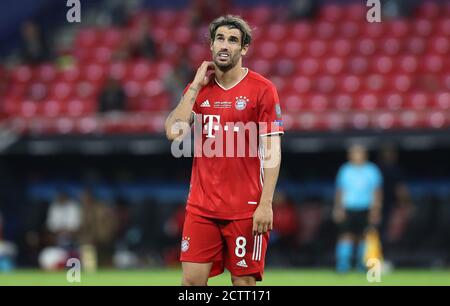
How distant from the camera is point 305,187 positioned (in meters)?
20.8

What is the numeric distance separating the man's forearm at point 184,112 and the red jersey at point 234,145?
0.15 meters

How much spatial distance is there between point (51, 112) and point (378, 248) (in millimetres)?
8510

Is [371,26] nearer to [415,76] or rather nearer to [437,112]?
[415,76]

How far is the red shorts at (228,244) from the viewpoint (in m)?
7.66

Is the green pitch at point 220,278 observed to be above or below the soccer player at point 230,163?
below

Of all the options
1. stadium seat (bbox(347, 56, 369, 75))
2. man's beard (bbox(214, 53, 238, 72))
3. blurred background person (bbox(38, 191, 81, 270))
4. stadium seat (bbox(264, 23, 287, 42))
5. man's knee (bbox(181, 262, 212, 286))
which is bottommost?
blurred background person (bbox(38, 191, 81, 270))

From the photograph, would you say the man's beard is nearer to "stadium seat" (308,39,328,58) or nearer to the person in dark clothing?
the person in dark clothing

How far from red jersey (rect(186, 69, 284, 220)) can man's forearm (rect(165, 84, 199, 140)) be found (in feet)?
0.51

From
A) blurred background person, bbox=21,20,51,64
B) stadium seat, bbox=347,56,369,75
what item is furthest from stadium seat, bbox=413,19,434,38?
blurred background person, bbox=21,20,51,64

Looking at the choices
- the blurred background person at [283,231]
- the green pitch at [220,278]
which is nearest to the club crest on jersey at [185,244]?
the green pitch at [220,278]

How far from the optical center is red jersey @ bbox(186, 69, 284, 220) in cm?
766

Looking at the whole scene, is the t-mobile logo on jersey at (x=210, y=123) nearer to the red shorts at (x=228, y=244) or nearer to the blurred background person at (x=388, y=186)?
the red shorts at (x=228, y=244)

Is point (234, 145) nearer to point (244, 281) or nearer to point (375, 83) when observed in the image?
point (244, 281)
